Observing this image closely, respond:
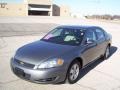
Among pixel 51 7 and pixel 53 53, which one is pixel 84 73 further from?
pixel 51 7

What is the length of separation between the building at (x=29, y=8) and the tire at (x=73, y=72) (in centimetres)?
6590

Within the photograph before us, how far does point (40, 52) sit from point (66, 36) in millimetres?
1414

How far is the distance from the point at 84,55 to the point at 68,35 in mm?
899

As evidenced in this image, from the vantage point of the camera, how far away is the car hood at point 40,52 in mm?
5185

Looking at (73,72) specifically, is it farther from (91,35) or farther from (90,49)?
(91,35)

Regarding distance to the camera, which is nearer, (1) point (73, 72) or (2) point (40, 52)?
(2) point (40, 52)

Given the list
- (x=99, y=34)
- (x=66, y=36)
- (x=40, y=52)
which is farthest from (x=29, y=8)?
(x=40, y=52)

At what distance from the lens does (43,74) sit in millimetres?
4926

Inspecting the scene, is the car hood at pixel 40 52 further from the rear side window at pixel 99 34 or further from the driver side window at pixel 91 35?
the rear side window at pixel 99 34

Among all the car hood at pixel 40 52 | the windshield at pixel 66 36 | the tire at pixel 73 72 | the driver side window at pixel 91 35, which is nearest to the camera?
the car hood at pixel 40 52

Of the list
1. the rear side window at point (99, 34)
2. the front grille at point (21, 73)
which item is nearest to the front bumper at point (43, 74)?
the front grille at point (21, 73)

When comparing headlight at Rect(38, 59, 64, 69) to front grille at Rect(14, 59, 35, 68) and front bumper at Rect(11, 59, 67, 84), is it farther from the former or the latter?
front grille at Rect(14, 59, 35, 68)

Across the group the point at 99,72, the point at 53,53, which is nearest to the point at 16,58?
the point at 53,53

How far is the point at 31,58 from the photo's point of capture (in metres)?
5.19
